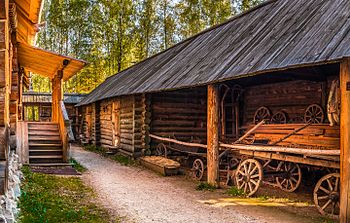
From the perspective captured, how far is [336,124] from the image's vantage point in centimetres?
788

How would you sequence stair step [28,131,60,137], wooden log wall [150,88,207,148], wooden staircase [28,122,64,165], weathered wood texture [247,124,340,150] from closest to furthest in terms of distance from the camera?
1. weathered wood texture [247,124,340,150]
2. wooden staircase [28,122,64,165]
3. stair step [28,131,60,137]
4. wooden log wall [150,88,207,148]

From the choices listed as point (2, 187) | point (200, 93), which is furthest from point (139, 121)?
point (2, 187)

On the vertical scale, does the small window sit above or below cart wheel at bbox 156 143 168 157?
above

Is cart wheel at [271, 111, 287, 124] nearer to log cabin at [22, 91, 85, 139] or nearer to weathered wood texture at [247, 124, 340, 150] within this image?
weathered wood texture at [247, 124, 340, 150]

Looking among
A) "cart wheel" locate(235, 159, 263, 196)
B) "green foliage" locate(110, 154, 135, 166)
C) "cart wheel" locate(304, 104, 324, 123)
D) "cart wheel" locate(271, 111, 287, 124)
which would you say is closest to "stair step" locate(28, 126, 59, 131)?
"green foliage" locate(110, 154, 135, 166)

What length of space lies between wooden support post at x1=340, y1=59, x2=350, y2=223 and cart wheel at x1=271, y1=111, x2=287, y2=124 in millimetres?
5846

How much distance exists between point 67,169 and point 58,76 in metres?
3.65

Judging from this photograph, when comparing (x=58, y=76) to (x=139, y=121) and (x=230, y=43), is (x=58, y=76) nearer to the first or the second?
(x=139, y=121)

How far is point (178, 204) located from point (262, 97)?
6.71 meters

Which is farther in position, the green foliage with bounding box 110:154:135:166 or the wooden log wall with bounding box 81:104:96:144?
the wooden log wall with bounding box 81:104:96:144

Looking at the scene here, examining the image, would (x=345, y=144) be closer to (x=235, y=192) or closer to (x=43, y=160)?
(x=235, y=192)

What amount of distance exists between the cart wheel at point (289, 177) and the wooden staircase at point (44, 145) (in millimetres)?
7408

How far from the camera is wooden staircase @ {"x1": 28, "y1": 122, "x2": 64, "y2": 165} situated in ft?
41.5

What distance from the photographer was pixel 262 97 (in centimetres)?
1370
